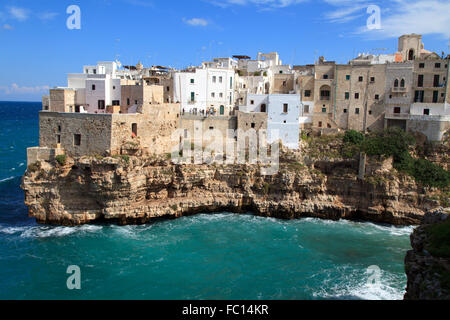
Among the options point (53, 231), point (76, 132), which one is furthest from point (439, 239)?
point (76, 132)

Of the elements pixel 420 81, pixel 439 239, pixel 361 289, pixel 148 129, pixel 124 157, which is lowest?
pixel 361 289

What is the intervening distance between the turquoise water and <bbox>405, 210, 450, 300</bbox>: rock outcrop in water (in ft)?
23.5

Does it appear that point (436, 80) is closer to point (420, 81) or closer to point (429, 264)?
point (420, 81)

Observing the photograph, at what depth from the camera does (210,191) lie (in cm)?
3203

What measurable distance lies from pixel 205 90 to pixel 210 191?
12.2 meters

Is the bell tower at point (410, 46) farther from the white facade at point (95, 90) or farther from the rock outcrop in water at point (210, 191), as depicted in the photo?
the white facade at point (95, 90)

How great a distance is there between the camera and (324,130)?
120ft

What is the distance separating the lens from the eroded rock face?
A: 93.7 ft

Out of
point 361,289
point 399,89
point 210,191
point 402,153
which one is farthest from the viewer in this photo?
point 399,89

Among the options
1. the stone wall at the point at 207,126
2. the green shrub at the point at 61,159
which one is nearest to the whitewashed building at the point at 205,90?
the stone wall at the point at 207,126

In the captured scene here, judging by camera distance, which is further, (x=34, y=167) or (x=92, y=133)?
(x=92, y=133)

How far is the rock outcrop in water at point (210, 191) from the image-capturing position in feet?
93.7
